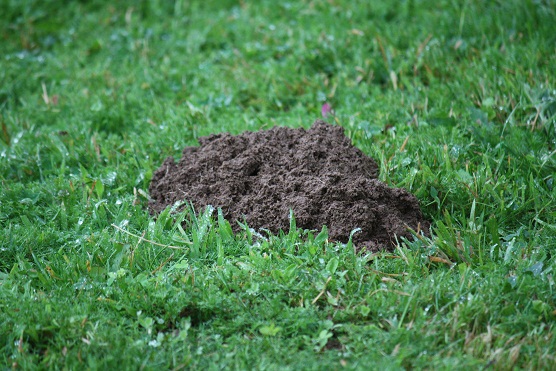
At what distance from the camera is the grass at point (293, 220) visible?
9.61 feet

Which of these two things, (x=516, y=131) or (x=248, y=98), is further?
(x=248, y=98)

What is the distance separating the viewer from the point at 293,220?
3539mm

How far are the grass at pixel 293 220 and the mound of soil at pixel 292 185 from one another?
13 centimetres

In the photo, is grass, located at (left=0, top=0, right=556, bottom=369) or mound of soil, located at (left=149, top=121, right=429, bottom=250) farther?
mound of soil, located at (left=149, top=121, right=429, bottom=250)

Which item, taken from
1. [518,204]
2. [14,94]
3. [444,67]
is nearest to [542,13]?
[444,67]

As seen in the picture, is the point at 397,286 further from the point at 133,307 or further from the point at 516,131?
the point at 516,131

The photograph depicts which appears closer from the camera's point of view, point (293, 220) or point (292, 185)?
point (293, 220)

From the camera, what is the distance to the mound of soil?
11.8ft

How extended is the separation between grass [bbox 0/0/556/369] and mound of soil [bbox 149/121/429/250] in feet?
0.44

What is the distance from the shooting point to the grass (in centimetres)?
293

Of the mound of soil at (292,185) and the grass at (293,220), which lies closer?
the grass at (293,220)

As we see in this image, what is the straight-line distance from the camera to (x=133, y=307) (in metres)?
3.12

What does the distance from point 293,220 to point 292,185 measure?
307mm

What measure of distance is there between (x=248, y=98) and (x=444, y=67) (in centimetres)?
166
